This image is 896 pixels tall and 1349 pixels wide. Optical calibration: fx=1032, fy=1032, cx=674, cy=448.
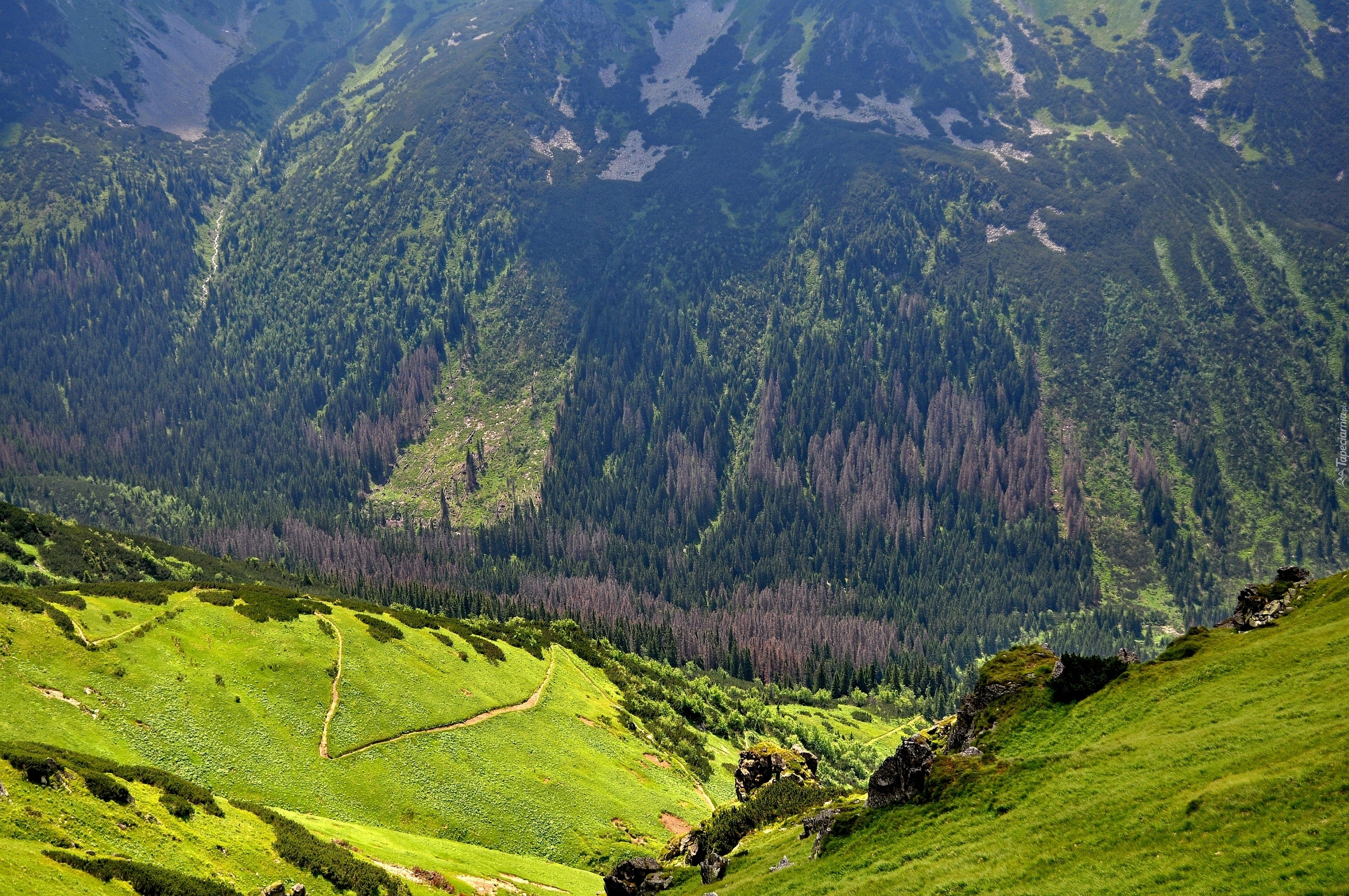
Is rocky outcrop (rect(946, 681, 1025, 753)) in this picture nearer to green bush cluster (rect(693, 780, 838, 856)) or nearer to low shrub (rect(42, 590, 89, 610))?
green bush cluster (rect(693, 780, 838, 856))

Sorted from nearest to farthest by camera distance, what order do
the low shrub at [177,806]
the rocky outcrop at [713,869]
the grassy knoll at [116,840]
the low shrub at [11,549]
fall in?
the grassy knoll at [116,840], the low shrub at [177,806], the rocky outcrop at [713,869], the low shrub at [11,549]

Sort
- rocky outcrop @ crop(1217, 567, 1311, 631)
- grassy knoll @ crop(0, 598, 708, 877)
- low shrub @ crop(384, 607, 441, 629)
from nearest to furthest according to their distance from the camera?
rocky outcrop @ crop(1217, 567, 1311, 631)
grassy knoll @ crop(0, 598, 708, 877)
low shrub @ crop(384, 607, 441, 629)

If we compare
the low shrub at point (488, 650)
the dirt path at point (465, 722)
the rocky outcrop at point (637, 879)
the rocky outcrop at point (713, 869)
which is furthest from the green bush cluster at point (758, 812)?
the low shrub at point (488, 650)

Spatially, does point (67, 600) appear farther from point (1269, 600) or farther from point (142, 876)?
point (1269, 600)

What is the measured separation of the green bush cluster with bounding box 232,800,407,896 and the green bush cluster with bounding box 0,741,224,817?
498 centimetres

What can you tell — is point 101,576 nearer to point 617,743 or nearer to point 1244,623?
point 617,743

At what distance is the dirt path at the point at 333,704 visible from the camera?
331 ft

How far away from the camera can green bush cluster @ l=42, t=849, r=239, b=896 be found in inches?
2162

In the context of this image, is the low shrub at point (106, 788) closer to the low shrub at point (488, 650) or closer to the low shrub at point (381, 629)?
the low shrub at point (381, 629)

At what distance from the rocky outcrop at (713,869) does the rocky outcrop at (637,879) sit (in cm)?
458

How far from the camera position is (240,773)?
298ft

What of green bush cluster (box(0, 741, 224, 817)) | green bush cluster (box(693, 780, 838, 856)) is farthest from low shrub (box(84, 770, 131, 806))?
green bush cluster (box(693, 780, 838, 856))

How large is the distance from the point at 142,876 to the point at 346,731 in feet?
160

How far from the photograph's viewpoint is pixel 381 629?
427 feet
